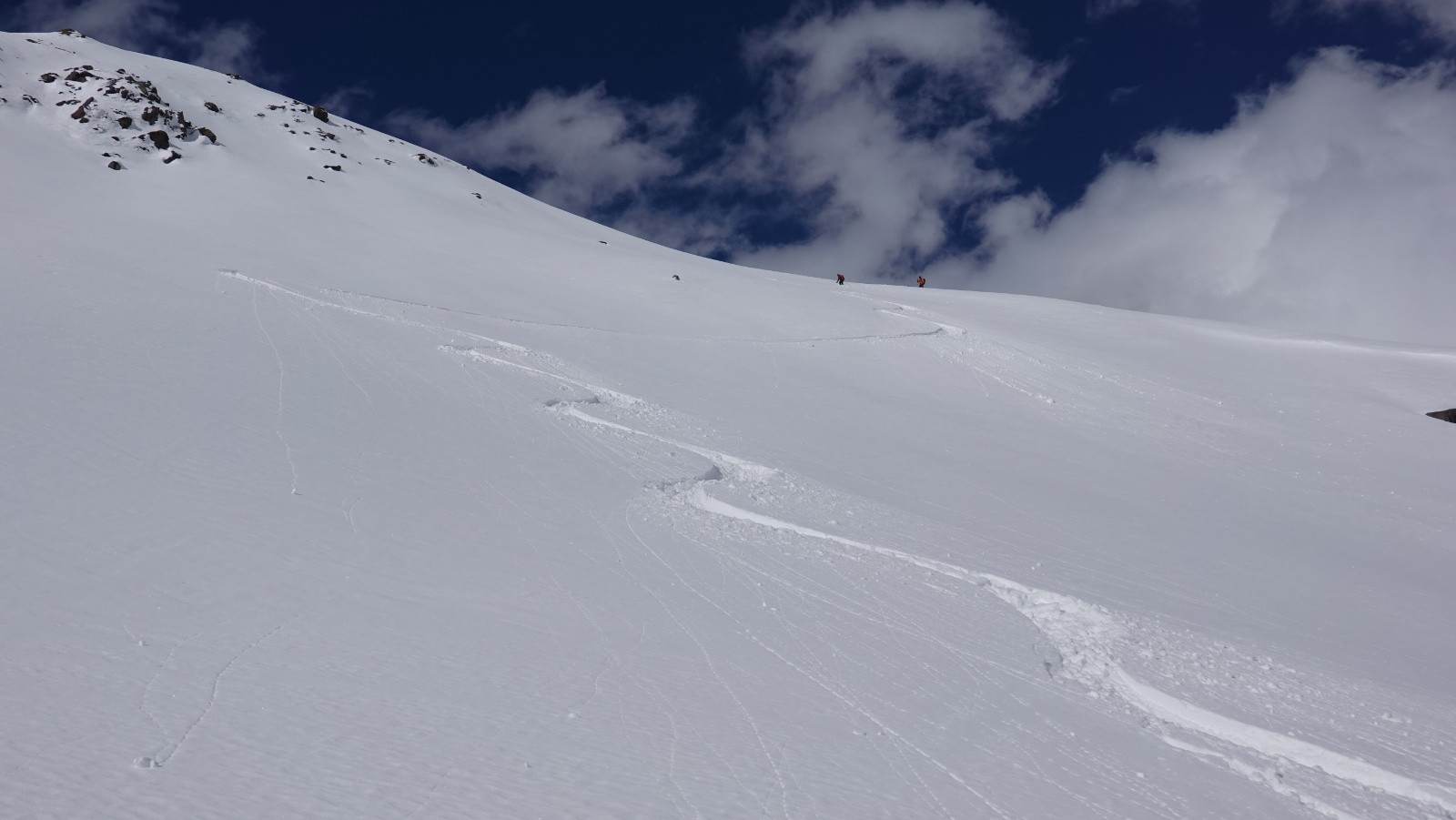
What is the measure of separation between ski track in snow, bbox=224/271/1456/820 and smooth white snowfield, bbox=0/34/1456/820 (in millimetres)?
34

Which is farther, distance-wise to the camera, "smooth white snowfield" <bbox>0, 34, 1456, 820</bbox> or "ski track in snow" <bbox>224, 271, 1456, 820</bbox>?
"ski track in snow" <bbox>224, 271, 1456, 820</bbox>

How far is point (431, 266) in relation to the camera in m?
23.2

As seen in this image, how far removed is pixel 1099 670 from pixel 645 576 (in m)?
3.78

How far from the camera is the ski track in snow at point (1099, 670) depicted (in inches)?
207

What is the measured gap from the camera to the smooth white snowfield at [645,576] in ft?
13.7

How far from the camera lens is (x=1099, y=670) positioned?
6.47m

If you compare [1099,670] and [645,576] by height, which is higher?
[1099,670]

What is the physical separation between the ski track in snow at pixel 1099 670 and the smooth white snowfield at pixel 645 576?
3 centimetres

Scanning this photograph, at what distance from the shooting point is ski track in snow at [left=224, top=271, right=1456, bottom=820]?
526cm

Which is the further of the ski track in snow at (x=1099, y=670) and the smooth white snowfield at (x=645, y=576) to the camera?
the ski track in snow at (x=1099, y=670)

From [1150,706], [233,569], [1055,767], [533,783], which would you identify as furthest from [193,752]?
[1150,706]

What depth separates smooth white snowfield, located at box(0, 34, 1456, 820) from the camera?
4.18 m

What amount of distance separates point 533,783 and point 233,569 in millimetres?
3082

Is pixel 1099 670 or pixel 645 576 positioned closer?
pixel 1099 670
